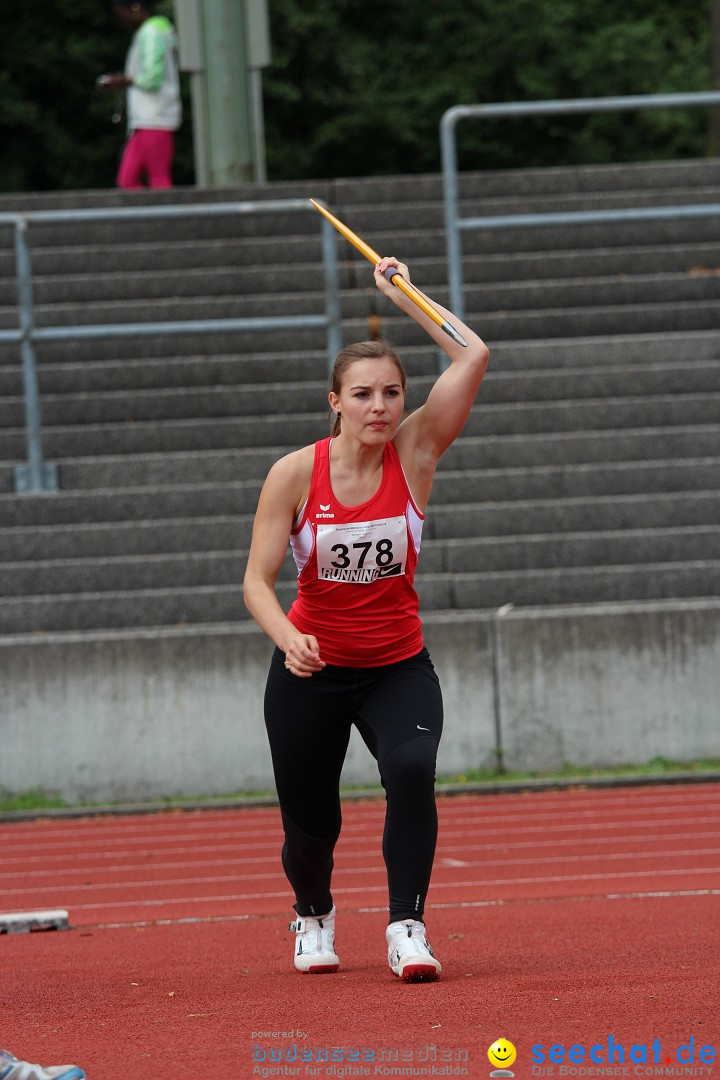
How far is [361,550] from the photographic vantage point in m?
4.99

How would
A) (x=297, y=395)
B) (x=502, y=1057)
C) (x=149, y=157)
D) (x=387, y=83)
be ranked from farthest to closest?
1. (x=387, y=83)
2. (x=149, y=157)
3. (x=297, y=395)
4. (x=502, y=1057)

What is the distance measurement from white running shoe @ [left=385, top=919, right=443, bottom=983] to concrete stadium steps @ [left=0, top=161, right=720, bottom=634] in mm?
5613

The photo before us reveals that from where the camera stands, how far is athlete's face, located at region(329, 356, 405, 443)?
5.01m

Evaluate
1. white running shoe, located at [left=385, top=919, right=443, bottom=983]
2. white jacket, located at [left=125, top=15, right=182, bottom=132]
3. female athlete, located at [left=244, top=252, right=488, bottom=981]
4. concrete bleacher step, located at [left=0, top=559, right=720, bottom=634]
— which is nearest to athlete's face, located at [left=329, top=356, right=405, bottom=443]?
female athlete, located at [left=244, top=252, right=488, bottom=981]

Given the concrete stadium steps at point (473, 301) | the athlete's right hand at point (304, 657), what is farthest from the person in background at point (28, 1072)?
the concrete stadium steps at point (473, 301)

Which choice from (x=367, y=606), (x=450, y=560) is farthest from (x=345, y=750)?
(x=450, y=560)

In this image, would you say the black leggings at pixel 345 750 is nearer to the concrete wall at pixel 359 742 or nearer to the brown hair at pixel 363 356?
the brown hair at pixel 363 356

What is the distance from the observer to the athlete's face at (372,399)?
5008 millimetres

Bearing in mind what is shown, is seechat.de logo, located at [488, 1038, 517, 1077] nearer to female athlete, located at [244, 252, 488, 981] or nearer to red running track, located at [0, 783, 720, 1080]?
red running track, located at [0, 783, 720, 1080]

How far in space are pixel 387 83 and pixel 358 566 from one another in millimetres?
23698

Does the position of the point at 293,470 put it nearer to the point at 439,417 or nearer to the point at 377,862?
the point at 439,417

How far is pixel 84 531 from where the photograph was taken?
457 inches

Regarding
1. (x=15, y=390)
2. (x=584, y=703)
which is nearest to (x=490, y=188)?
(x=15, y=390)

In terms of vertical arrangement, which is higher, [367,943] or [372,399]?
[372,399]
